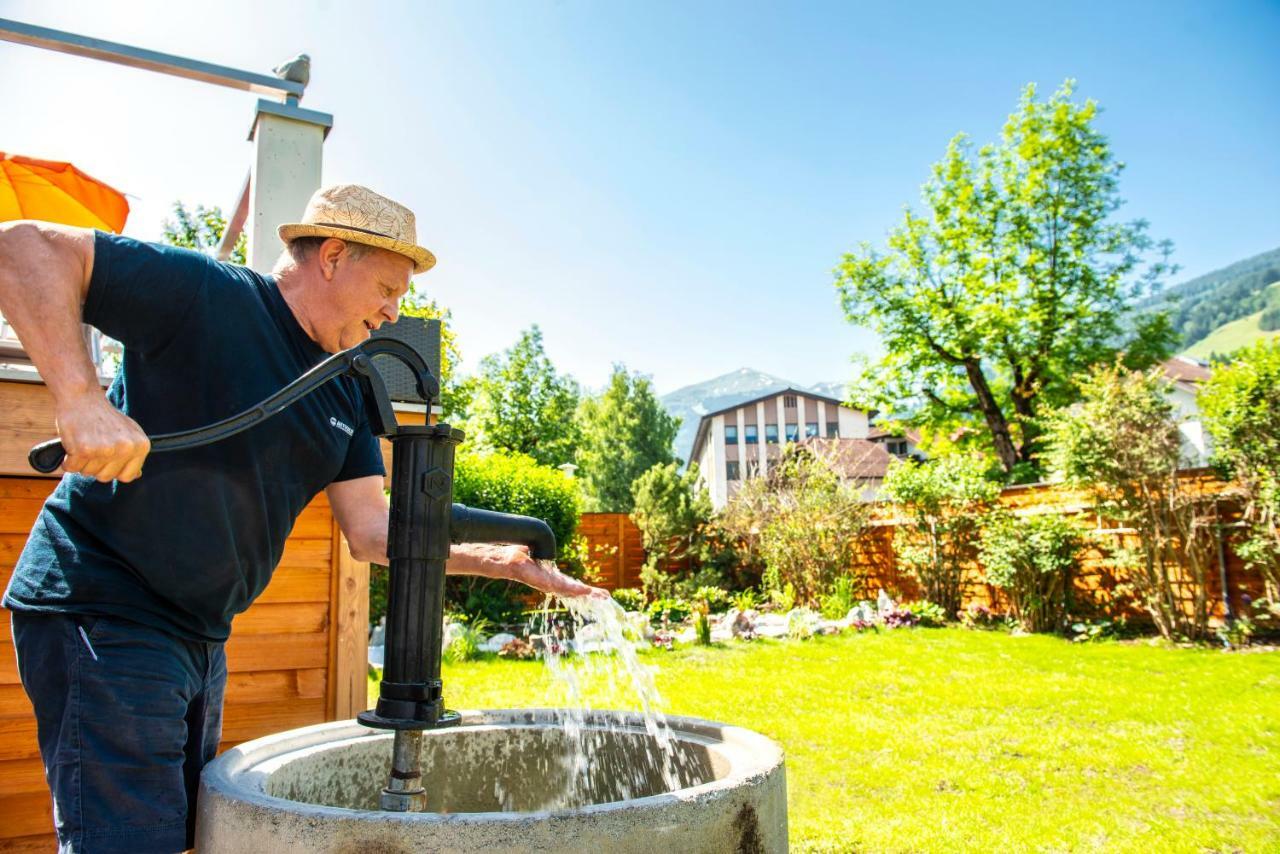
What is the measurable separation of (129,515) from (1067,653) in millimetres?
7248

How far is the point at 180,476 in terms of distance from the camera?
1112 millimetres

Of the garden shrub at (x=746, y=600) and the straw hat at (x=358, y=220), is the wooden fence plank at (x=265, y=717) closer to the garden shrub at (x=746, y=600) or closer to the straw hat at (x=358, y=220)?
the straw hat at (x=358, y=220)

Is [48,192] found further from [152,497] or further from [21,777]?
[152,497]

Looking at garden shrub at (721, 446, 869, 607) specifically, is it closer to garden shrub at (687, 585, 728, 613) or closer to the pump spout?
garden shrub at (687, 585, 728, 613)

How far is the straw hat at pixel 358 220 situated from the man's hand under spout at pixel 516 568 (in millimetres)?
533

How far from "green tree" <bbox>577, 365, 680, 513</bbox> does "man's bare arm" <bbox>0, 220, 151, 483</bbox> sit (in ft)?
106

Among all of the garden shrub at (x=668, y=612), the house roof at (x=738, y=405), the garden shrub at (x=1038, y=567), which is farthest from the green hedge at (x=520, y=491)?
the house roof at (x=738, y=405)

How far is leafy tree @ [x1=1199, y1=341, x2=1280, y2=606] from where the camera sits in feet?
21.1

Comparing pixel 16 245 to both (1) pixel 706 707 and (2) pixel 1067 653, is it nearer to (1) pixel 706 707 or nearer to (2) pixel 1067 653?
(1) pixel 706 707

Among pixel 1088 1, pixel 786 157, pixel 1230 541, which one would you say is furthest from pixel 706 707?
pixel 1088 1

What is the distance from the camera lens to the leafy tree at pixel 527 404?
28.5 m

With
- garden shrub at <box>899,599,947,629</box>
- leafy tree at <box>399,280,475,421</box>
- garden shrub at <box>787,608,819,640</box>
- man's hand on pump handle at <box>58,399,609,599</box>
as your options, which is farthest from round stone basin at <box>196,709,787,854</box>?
leafy tree at <box>399,280,475,421</box>

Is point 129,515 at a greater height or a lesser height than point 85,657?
greater

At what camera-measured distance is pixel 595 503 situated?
1335 inches
